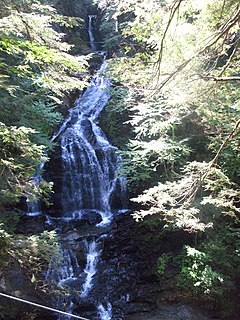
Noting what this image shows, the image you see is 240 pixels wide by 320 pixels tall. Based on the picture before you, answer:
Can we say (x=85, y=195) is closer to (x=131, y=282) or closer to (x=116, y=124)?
(x=116, y=124)

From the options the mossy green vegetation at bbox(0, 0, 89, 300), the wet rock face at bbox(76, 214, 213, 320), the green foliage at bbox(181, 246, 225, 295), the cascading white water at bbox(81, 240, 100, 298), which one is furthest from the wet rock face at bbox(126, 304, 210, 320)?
the mossy green vegetation at bbox(0, 0, 89, 300)

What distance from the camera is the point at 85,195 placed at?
12.0 m

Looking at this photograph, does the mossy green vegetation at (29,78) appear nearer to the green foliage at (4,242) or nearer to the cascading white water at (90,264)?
the green foliage at (4,242)

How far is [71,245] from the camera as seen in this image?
9000 mm

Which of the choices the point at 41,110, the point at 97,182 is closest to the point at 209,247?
the point at 97,182

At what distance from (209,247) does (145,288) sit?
201cm

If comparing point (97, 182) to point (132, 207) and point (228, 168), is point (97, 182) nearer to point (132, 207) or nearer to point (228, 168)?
point (132, 207)

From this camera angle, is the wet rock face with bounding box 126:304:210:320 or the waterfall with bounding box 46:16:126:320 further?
the waterfall with bounding box 46:16:126:320

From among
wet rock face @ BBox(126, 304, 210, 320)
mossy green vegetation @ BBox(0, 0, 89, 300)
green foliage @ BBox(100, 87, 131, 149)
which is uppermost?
green foliage @ BBox(100, 87, 131, 149)

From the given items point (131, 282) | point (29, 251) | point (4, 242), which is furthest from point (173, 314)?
point (4, 242)

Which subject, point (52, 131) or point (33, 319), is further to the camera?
point (52, 131)

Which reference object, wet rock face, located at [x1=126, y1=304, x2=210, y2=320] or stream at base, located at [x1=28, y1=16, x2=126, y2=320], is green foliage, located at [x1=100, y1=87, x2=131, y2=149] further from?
wet rock face, located at [x1=126, y1=304, x2=210, y2=320]

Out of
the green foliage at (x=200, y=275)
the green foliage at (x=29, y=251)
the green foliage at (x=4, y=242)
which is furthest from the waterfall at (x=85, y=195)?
the green foliage at (x=4, y=242)

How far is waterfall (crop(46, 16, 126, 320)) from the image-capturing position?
8047 mm
